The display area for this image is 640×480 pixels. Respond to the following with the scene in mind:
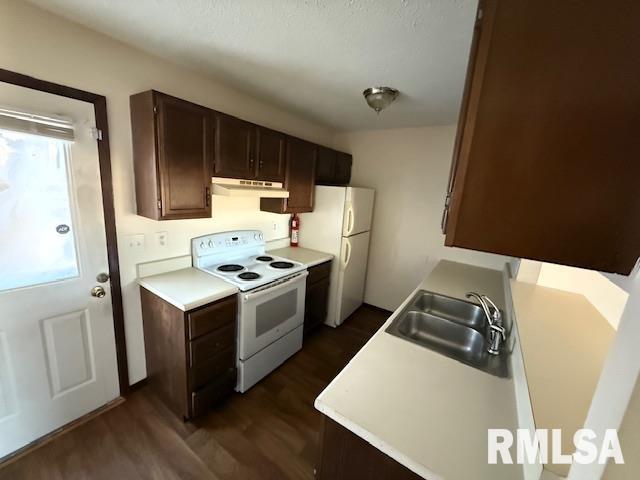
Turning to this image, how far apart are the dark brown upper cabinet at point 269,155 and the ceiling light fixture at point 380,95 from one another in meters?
0.82

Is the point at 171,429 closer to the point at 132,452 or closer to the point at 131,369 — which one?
the point at 132,452

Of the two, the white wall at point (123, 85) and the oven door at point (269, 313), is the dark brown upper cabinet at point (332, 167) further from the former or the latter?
the oven door at point (269, 313)

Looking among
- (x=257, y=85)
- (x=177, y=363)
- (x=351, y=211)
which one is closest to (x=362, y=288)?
(x=351, y=211)

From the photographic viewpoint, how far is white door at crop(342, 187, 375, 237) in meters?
2.80

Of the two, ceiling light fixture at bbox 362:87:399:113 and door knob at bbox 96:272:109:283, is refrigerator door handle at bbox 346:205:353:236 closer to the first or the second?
ceiling light fixture at bbox 362:87:399:113

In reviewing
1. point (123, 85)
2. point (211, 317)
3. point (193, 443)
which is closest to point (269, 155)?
point (123, 85)

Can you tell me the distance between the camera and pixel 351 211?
284cm

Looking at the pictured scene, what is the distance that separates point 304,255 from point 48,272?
1948mm

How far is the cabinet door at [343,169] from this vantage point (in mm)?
3244

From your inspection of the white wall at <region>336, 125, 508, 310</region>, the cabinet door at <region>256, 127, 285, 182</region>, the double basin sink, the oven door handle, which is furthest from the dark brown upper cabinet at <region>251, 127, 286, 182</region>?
the double basin sink

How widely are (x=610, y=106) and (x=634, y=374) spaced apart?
467mm

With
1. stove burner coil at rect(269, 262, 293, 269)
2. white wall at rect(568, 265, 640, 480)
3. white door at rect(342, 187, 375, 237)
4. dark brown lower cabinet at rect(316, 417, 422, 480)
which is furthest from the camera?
white door at rect(342, 187, 375, 237)

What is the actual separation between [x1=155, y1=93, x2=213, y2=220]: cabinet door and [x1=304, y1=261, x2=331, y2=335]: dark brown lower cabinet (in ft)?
4.22

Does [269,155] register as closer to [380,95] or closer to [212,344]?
[380,95]
